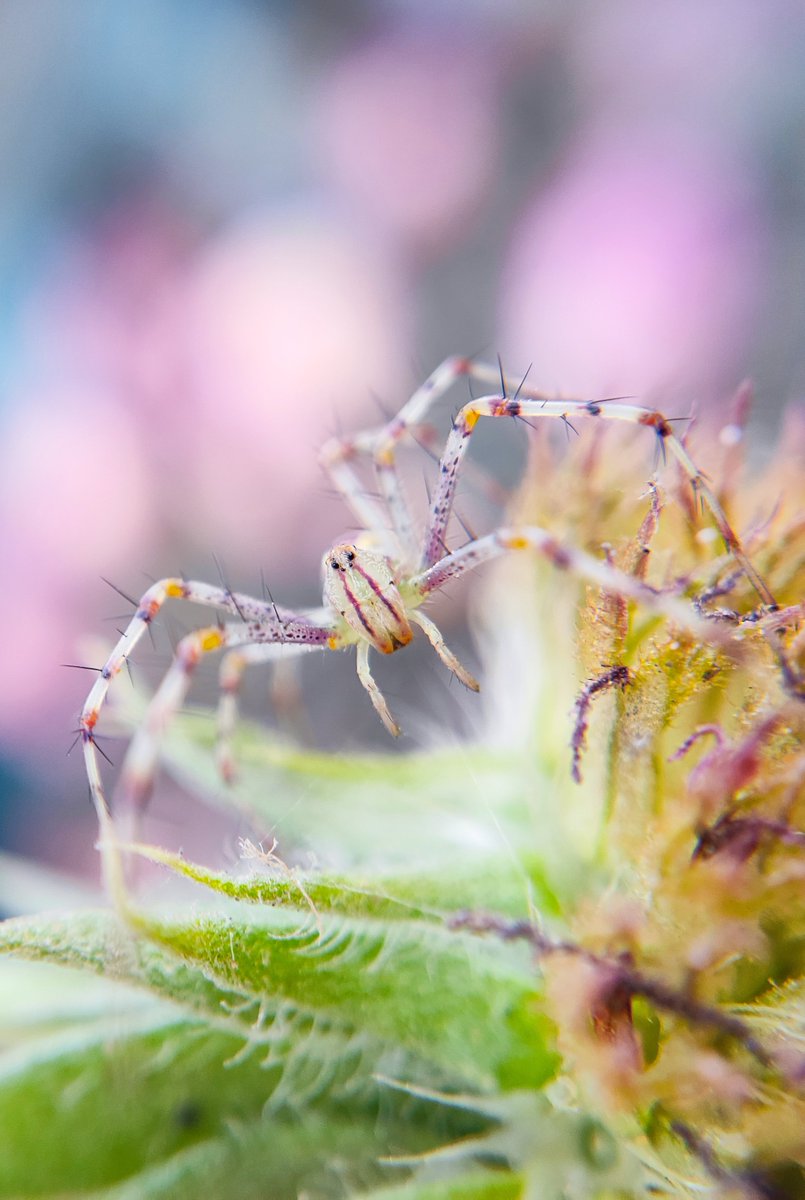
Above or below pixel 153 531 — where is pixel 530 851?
below

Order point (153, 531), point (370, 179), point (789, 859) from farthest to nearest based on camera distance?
point (370, 179), point (153, 531), point (789, 859)

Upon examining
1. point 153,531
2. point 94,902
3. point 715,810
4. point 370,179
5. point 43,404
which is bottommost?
point 715,810

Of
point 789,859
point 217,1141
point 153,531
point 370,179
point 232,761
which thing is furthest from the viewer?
point 370,179

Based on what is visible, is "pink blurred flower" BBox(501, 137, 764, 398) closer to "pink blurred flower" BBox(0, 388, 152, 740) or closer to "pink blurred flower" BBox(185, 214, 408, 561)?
"pink blurred flower" BBox(185, 214, 408, 561)

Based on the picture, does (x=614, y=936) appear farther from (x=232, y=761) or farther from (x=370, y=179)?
(x=370, y=179)

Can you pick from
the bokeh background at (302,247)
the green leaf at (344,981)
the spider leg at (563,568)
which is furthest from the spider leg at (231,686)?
the bokeh background at (302,247)

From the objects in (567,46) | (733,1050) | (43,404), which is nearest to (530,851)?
(733,1050)

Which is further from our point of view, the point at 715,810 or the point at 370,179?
the point at 370,179
